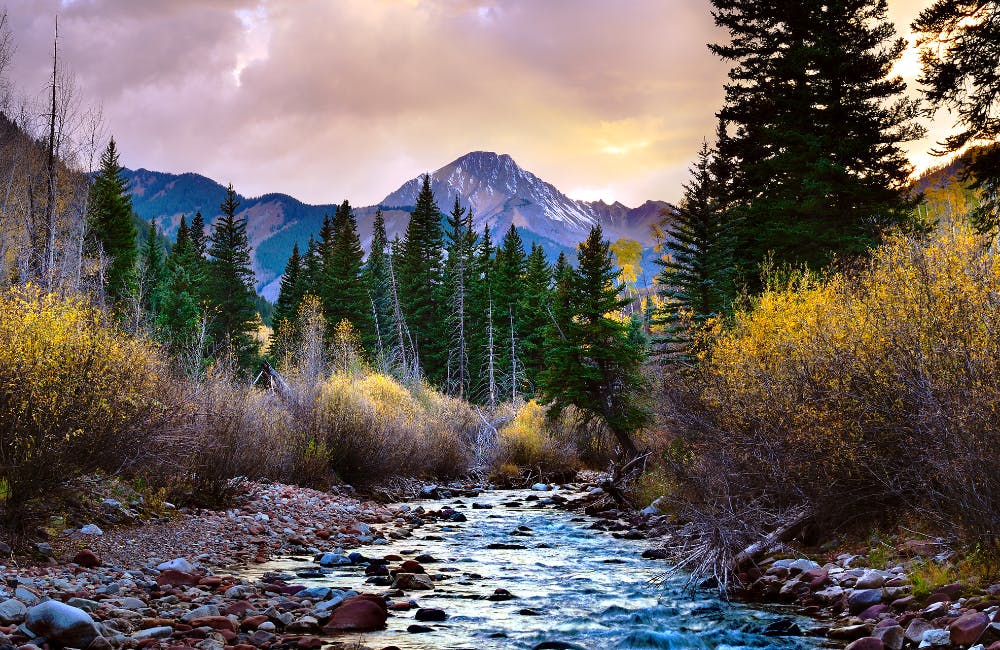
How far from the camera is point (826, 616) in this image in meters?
8.09

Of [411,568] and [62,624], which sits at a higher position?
[62,624]

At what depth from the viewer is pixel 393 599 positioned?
8.90 meters

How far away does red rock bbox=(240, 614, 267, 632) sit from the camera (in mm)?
7008

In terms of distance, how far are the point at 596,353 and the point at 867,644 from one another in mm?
16764

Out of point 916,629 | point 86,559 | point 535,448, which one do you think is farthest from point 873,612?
point 535,448

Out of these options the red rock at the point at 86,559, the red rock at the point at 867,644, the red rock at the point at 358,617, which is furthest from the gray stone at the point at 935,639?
the red rock at the point at 86,559

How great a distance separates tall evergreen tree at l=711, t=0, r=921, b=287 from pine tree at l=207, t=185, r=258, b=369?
3990 centimetres

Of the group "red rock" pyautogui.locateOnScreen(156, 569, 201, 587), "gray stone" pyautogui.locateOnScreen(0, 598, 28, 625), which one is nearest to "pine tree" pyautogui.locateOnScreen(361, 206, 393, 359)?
"red rock" pyautogui.locateOnScreen(156, 569, 201, 587)

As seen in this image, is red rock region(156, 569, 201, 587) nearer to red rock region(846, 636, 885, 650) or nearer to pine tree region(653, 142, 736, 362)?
red rock region(846, 636, 885, 650)

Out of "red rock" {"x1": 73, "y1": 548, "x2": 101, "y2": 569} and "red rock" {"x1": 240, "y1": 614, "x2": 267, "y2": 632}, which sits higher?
"red rock" {"x1": 73, "y1": 548, "x2": 101, "y2": 569}

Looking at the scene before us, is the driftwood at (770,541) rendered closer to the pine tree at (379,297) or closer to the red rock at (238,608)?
the red rock at (238,608)

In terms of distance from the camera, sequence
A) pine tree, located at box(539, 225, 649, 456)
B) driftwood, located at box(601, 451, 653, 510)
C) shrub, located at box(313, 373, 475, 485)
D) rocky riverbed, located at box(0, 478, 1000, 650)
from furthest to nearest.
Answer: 1. pine tree, located at box(539, 225, 649, 456)
2. shrub, located at box(313, 373, 475, 485)
3. driftwood, located at box(601, 451, 653, 510)
4. rocky riverbed, located at box(0, 478, 1000, 650)

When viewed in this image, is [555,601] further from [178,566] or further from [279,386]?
[279,386]

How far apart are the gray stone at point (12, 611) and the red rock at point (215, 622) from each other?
148 centimetres
